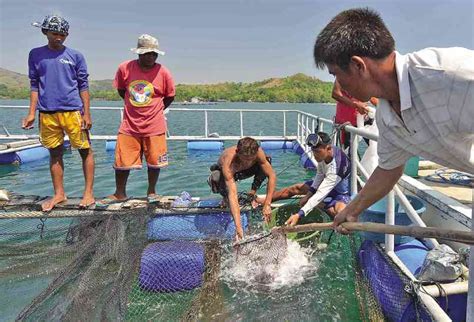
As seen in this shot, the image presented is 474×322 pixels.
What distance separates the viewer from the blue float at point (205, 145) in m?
12.4

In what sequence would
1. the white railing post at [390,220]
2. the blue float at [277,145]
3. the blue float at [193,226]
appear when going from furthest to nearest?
the blue float at [277,145] → the blue float at [193,226] → the white railing post at [390,220]

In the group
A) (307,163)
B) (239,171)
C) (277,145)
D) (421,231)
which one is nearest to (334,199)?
(239,171)

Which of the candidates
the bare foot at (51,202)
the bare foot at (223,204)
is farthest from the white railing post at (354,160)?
the bare foot at (51,202)

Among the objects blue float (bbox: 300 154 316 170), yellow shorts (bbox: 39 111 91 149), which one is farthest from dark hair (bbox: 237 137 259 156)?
blue float (bbox: 300 154 316 170)

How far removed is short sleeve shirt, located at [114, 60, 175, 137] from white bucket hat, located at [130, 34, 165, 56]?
275 millimetres

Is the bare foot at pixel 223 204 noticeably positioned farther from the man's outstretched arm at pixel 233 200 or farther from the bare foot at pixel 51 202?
the bare foot at pixel 51 202

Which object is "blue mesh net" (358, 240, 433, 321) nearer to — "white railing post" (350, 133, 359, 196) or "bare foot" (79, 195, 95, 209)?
"white railing post" (350, 133, 359, 196)

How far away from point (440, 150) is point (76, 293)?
2.70m

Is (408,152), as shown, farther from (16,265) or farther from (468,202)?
(16,265)

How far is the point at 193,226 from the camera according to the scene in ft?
13.8

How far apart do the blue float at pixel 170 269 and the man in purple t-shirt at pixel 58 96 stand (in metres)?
1.36

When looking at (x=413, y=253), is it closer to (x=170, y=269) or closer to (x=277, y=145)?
(x=170, y=269)

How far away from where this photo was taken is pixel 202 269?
354 centimetres

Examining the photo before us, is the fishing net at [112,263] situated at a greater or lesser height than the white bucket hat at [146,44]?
lesser
